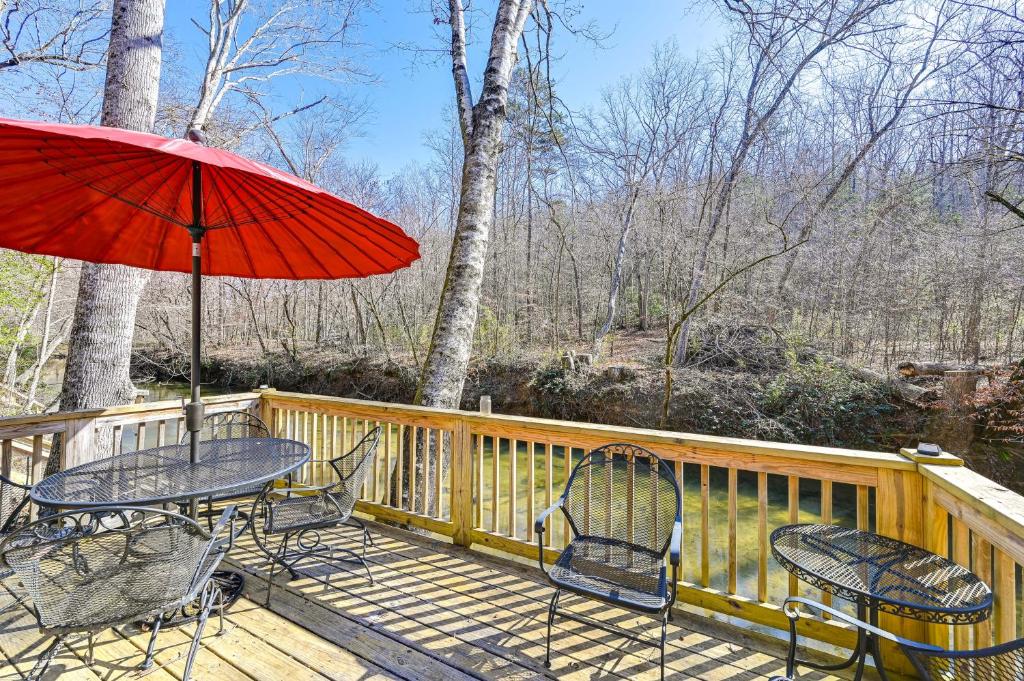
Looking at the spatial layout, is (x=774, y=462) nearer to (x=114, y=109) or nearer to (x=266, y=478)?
(x=266, y=478)

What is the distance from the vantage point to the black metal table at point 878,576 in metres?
1.41

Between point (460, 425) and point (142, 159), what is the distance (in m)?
2.14

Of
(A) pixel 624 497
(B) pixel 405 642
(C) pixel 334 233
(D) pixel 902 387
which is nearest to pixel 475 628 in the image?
(B) pixel 405 642

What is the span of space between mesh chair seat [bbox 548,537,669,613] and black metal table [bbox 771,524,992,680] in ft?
1.71

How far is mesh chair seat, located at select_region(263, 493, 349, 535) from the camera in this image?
2389 millimetres

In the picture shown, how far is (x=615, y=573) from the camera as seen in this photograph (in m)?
2.09

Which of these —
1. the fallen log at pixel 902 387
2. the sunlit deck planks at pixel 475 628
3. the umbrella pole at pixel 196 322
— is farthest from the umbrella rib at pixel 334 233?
the fallen log at pixel 902 387

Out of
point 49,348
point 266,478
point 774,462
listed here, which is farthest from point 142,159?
point 49,348

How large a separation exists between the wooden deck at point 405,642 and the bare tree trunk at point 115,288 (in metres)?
1.73

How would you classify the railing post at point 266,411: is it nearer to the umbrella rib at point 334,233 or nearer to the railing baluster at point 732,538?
the umbrella rib at point 334,233

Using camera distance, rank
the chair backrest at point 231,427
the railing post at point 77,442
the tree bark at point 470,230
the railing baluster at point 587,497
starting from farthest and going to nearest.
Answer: the tree bark at point 470,230
the chair backrest at point 231,427
the railing post at point 77,442
the railing baluster at point 587,497

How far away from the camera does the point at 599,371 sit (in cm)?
912

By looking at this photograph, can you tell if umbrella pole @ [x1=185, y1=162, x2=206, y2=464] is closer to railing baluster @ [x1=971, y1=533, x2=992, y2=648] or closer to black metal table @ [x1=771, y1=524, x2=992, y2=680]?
black metal table @ [x1=771, y1=524, x2=992, y2=680]

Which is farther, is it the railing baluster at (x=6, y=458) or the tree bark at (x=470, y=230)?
the tree bark at (x=470, y=230)
